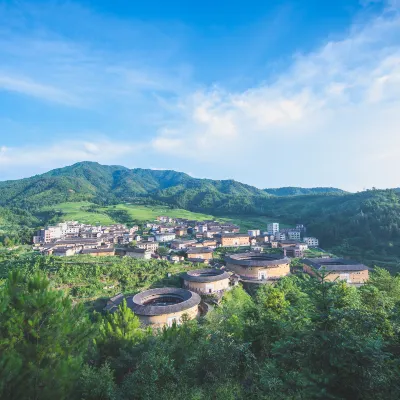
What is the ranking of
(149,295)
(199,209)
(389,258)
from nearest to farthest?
(149,295) → (389,258) → (199,209)

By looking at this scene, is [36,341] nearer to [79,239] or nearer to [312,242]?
[79,239]

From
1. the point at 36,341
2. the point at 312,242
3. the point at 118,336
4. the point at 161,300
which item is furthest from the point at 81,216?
the point at 36,341

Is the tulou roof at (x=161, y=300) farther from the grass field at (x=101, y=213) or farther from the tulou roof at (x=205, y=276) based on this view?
the grass field at (x=101, y=213)

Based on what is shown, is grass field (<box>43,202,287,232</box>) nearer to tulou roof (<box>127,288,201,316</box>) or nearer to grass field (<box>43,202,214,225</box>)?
grass field (<box>43,202,214,225</box>)

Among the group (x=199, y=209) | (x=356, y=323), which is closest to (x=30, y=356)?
(x=356, y=323)

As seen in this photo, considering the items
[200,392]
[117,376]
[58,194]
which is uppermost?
[58,194]

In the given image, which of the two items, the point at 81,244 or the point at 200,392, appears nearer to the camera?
the point at 200,392

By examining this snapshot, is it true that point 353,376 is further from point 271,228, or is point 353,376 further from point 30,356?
point 271,228
